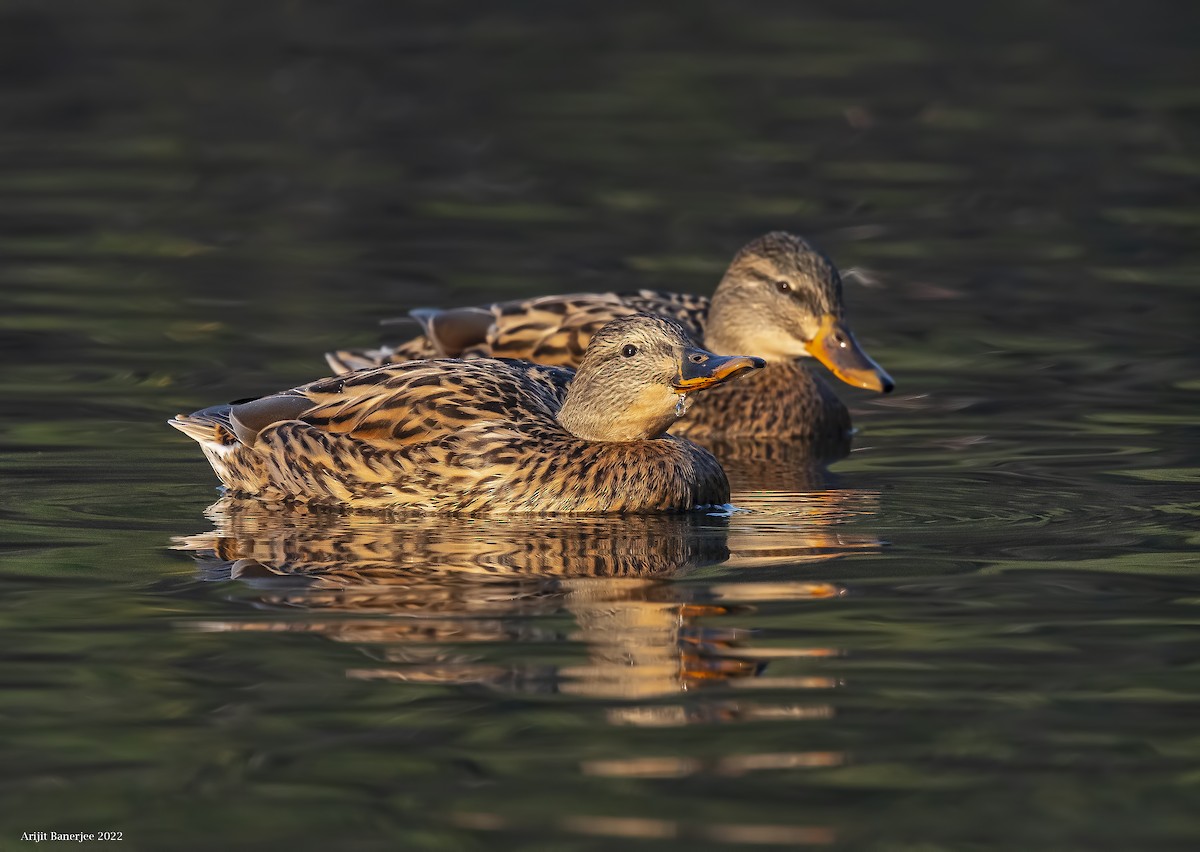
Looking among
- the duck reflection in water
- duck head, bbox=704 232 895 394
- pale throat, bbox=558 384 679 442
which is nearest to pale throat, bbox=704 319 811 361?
duck head, bbox=704 232 895 394

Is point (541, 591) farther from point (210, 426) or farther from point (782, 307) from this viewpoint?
point (782, 307)

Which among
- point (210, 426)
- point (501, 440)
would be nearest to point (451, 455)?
point (501, 440)

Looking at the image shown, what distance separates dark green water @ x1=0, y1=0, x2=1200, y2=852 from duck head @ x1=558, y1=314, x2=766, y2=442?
55 cm

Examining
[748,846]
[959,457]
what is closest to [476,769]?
[748,846]

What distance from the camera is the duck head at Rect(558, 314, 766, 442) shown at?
10047mm

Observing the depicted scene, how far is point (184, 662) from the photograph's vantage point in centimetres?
746

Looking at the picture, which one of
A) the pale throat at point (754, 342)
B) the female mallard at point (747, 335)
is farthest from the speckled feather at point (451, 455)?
the pale throat at point (754, 342)

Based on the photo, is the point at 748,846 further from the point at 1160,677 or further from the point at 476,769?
the point at 1160,677

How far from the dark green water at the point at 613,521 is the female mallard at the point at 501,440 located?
0.22m

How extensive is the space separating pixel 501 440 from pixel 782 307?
357 cm

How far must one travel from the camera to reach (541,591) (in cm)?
845

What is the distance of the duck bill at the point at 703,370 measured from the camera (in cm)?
988

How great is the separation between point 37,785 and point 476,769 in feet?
3.98

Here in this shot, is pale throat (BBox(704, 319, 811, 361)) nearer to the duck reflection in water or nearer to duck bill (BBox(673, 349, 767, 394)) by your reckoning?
duck bill (BBox(673, 349, 767, 394))
